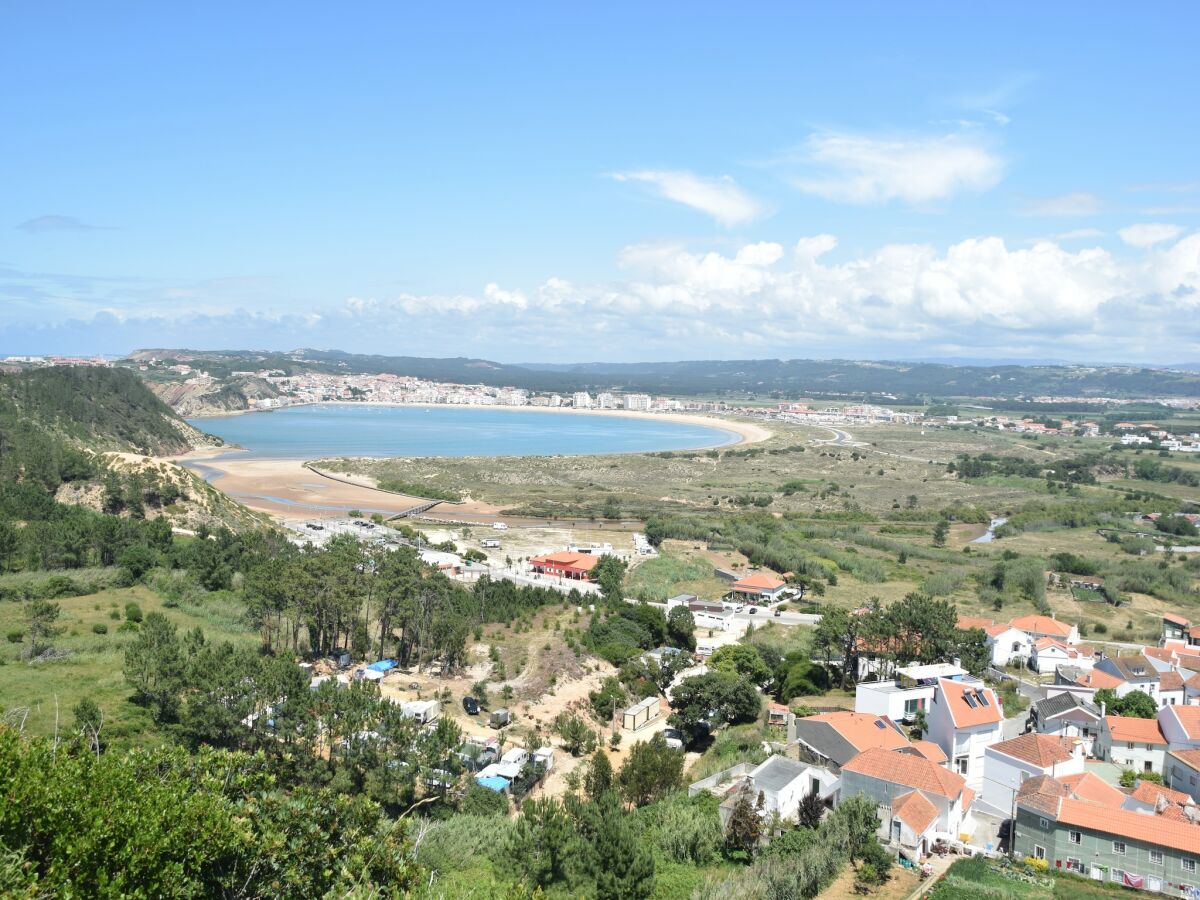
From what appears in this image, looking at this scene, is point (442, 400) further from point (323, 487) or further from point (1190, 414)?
point (1190, 414)

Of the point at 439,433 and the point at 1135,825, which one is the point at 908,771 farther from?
the point at 439,433

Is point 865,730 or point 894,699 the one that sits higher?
point 865,730

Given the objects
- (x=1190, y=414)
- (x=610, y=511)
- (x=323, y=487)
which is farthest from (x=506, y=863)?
(x=1190, y=414)

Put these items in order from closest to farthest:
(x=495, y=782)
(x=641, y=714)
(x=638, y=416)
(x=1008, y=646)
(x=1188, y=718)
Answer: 1. (x=495, y=782)
2. (x=1188, y=718)
3. (x=641, y=714)
4. (x=1008, y=646)
5. (x=638, y=416)

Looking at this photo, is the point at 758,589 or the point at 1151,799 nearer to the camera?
the point at 1151,799

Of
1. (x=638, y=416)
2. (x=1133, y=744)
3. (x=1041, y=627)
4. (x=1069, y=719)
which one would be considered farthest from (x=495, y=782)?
(x=638, y=416)

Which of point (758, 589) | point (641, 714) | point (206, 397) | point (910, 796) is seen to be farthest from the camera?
point (206, 397)

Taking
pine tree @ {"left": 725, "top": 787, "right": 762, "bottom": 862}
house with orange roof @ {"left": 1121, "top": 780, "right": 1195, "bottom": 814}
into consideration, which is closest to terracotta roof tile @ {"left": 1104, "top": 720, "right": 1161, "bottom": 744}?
house with orange roof @ {"left": 1121, "top": 780, "right": 1195, "bottom": 814}
